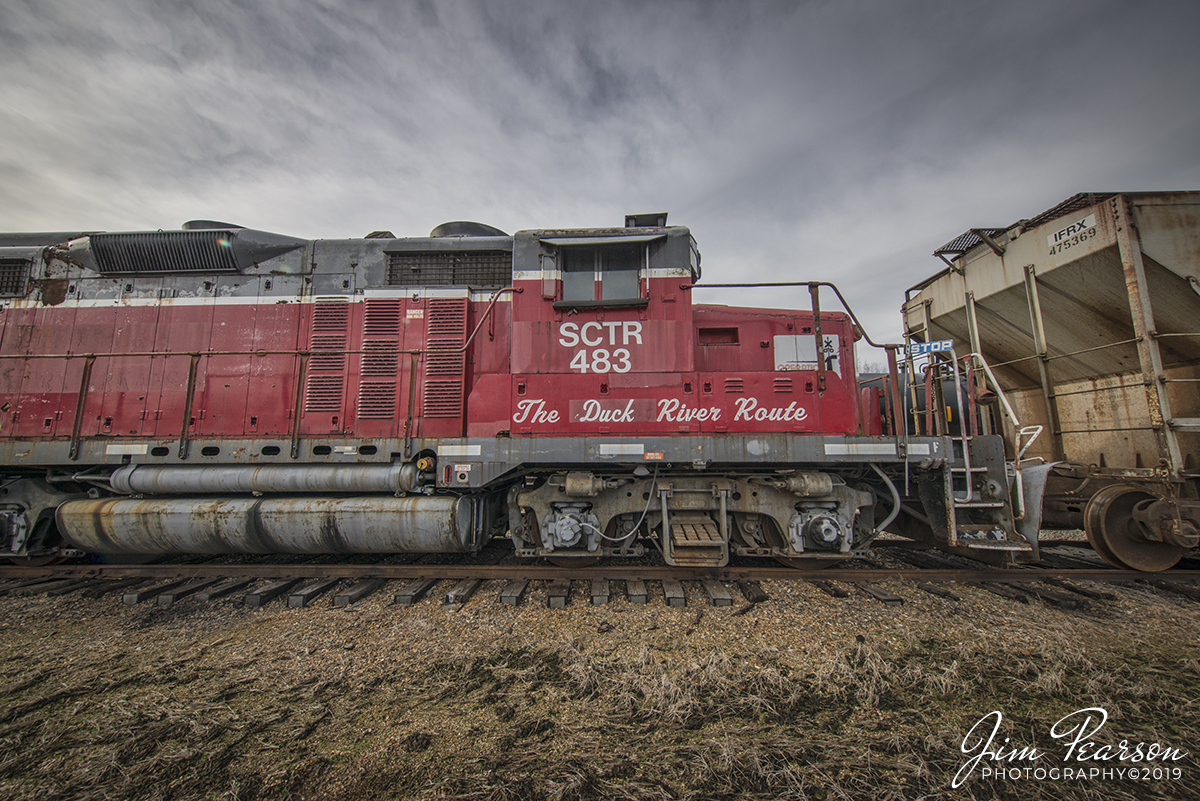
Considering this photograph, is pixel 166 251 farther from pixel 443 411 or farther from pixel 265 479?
pixel 443 411

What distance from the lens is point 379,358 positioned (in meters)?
5.50

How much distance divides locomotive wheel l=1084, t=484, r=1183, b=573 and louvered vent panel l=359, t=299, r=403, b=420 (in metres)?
7.96

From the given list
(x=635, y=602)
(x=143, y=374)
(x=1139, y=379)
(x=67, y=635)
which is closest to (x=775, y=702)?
(x=635, y=602)

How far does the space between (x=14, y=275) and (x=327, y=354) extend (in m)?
4.80

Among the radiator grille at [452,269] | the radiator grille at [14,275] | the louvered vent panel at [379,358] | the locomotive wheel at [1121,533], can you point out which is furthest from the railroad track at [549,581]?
the radiator grille at [14,275]

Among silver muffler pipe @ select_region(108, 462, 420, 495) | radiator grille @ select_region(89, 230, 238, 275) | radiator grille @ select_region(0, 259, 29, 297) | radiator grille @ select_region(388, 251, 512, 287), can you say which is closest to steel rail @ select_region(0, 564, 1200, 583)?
silver muffler pipe @ select_region(108, 462, 420, 495)

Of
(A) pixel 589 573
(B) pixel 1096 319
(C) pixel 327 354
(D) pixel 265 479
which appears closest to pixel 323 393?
(C) pixel 327 354

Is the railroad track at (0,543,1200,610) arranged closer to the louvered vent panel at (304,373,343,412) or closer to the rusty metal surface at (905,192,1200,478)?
the louvered vent panel at (304,373,343,412)

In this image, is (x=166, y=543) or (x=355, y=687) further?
(x=166, y=543)

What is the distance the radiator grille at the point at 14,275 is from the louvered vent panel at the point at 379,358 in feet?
15.9

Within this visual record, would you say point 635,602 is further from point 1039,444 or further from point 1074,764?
point 1039,444

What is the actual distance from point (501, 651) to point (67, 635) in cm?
397

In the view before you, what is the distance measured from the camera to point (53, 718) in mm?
2646

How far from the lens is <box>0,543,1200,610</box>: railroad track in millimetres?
4430
